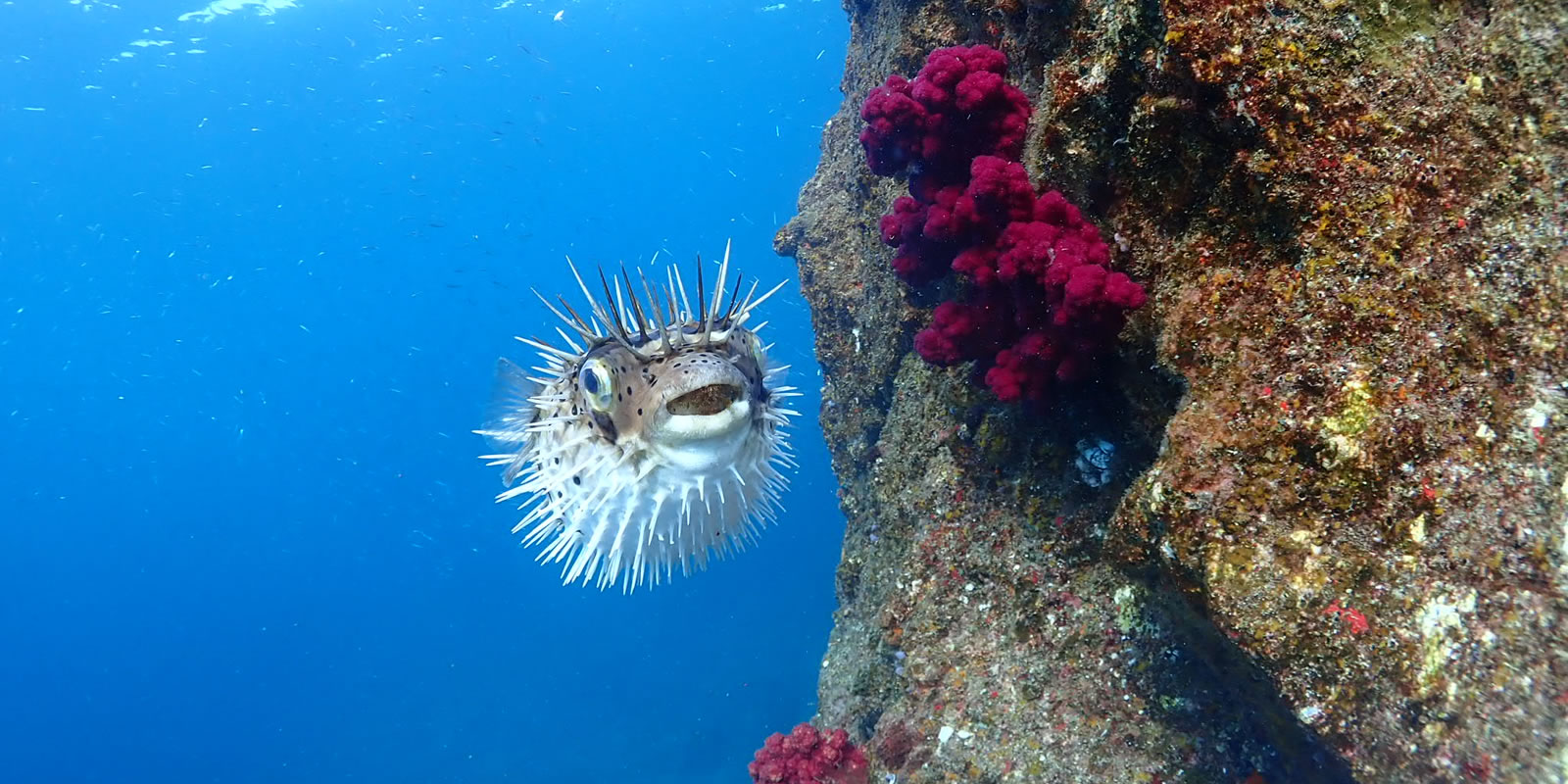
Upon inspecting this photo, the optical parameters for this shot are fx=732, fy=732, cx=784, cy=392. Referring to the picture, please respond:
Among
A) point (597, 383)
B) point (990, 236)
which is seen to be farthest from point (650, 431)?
point (990, 236)

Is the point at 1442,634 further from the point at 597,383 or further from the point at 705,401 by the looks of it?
the point at 597,383

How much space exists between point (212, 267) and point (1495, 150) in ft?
207

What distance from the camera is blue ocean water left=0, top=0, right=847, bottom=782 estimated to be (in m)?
33.8

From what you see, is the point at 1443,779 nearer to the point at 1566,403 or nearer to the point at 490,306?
the point at 1566,403

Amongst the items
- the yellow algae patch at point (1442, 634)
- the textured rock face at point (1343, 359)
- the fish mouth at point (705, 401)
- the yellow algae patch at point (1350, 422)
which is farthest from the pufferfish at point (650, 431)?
the yellow algae patch at point (1442, 634)

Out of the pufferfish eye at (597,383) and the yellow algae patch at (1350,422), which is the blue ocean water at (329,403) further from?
the yellow algae patch at (1350,422)

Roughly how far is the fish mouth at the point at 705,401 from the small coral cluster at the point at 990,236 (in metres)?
1.43

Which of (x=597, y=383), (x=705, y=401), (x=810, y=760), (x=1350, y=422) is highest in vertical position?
(x=597, y=383)

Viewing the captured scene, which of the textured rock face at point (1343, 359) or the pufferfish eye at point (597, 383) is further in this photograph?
the pufferfish eye at point (597, 383)

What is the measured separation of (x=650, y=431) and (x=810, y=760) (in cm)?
362

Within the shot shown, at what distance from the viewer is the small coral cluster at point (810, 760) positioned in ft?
16.8

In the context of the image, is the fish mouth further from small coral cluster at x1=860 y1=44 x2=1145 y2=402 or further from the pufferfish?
small coral cluster at x1=860 y1=44 x2=1145 y2=402

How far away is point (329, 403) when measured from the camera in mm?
58844

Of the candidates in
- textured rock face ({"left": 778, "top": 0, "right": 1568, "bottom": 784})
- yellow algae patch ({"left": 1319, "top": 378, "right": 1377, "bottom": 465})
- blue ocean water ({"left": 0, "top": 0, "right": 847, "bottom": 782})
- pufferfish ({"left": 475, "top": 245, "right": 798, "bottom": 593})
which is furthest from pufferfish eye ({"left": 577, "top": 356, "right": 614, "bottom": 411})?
blue ocean water ({"left": 0, "top": 0, "right": 847, "bottom": 782})
